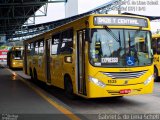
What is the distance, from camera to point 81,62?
11359 millimetres

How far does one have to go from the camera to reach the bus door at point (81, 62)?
11.2 m

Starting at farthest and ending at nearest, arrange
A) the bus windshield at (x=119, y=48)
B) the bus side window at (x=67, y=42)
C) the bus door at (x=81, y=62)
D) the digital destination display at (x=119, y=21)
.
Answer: the bus side window at (x=67, y=42) → the bus door at (x=81, y=62) → the digital destination display at (x=119, y=21) → the bus windshield at (x=119, y=48)

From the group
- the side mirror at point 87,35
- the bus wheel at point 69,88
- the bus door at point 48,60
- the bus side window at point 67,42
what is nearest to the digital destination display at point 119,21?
the side mirror at point 87,35

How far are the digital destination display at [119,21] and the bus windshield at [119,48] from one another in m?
0.20

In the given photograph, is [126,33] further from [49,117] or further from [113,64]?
[49,117]

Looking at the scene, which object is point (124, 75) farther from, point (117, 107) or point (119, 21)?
point (119, 21)

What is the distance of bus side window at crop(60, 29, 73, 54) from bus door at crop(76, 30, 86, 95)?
75cm

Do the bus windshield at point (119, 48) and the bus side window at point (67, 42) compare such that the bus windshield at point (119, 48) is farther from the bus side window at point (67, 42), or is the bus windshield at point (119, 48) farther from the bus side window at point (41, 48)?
the bus side window at point (41, 48)

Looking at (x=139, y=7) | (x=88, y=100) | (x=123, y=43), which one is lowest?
(x=88, y=100)

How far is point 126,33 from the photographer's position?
11.1m

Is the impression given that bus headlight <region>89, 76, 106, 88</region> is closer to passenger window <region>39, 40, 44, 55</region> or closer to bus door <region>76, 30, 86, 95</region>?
bus door <region>76, 30, 86, 95</region>

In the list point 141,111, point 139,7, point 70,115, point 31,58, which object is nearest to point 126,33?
point 141,111

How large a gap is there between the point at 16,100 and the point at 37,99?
2.21 feet

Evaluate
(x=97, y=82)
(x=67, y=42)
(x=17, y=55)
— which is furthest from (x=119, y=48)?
(x=17, y=55)
